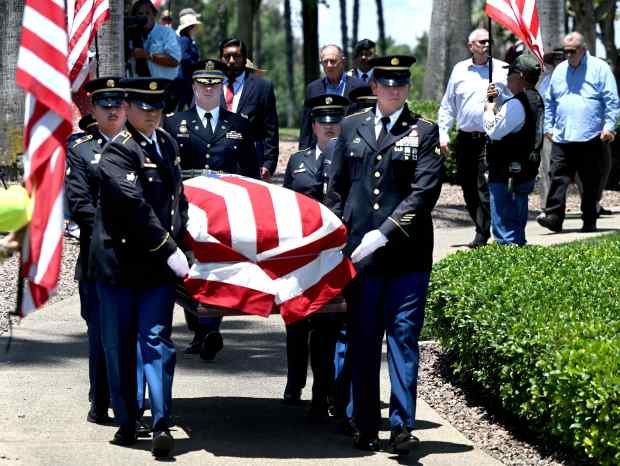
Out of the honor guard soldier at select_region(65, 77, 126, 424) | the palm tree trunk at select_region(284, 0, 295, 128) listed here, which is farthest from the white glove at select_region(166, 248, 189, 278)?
the palm tree trunk at select_region(284, 0, 295, 128)

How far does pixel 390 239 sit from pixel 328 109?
5.25ft

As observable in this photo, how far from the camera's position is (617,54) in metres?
40.9

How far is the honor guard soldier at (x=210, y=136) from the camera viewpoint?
9477 mm

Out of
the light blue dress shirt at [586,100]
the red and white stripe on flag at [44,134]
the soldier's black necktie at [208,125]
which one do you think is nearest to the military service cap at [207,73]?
the soldier's black necktie at [208,125]

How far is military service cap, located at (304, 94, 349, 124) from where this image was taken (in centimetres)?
865

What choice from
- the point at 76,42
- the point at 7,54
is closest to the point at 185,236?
the point at 76,42

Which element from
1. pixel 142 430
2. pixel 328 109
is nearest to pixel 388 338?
pixel 142 430

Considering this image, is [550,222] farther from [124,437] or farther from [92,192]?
[124,437]

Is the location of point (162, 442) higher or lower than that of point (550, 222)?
higher

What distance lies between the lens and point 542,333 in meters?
7.40

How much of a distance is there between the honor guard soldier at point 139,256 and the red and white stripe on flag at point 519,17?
472cm

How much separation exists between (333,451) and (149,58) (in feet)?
31.7

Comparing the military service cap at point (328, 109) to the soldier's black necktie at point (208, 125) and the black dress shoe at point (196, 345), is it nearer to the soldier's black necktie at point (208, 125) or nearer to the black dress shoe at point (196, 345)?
the soldier's black necktie at point (208, 125)

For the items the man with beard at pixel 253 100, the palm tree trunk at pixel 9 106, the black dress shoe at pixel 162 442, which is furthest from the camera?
the palm tree trunk at pixel 9 106
